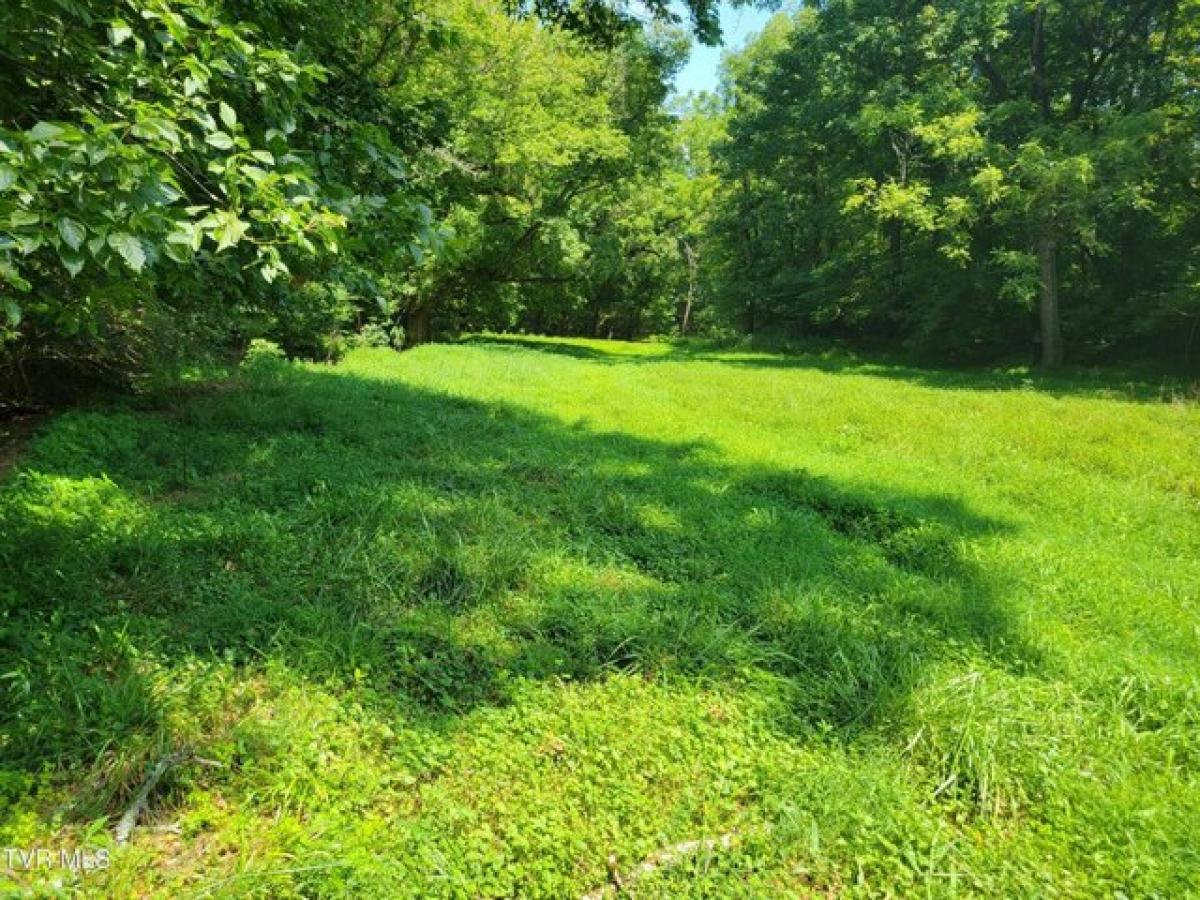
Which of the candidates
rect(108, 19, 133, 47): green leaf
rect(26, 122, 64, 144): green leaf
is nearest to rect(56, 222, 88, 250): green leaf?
rect(26, 122, 64, 144): green leaf

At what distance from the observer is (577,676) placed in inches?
133

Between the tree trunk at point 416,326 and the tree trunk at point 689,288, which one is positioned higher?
the tree trunk at point 689,288

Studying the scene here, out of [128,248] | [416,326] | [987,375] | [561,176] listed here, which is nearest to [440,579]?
[128,248]

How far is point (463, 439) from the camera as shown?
761 centimetres

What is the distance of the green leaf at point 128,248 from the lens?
69.7 inches

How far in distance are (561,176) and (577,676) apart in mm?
20619

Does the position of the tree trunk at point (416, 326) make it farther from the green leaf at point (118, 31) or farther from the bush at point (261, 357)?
the green leaf at point (118, 31)

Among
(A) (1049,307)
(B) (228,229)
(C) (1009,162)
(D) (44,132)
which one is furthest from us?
(A) (1049,307)

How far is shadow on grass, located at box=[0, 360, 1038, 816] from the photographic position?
10.2 ft

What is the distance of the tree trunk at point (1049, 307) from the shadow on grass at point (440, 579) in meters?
14.0

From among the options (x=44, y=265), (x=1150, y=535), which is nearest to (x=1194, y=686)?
(x=1150, y=535)

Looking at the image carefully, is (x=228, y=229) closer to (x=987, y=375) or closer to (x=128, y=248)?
(x=128, y=248)

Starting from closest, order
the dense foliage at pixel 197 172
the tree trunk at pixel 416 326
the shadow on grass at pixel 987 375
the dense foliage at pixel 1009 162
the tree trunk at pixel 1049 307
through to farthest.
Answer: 1. the dense foliage at pixel 197 172
2. the shadow on grass at pixel 987 375
3. the dense foliage at pixel 1009 162
4. the tree trunk at pixel 1049 307
5. the tree trunk at pixel 416 326

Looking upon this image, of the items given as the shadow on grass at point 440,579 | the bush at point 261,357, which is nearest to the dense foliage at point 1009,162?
the shadow on grass at point 440,579
